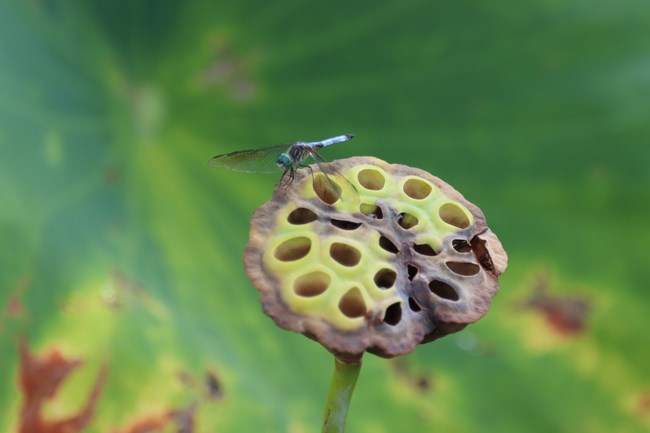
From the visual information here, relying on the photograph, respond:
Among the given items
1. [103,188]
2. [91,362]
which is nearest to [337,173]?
[91,362]

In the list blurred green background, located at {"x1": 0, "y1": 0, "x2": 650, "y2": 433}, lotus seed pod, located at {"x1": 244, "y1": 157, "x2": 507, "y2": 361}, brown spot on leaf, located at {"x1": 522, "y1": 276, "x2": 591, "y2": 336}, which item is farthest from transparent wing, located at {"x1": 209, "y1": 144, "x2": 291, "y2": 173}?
brown spot on leaf, located at {"x1": 522, "y1": 276, "x2": 591, "y2": 336}

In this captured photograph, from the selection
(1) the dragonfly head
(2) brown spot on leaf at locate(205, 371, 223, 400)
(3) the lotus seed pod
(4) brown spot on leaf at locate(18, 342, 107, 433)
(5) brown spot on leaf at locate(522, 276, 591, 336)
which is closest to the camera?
(3) the lotus seed pod

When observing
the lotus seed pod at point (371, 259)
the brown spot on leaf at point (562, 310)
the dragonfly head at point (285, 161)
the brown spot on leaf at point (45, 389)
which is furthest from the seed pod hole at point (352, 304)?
the brown spot on leaf at point (562, 310)

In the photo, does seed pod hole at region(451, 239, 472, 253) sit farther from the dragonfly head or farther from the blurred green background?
the blurred green background

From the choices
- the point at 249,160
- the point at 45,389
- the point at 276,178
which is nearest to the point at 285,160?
the point at 249,160

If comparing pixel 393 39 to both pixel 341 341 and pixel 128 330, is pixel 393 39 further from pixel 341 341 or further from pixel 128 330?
pixel 341 341
